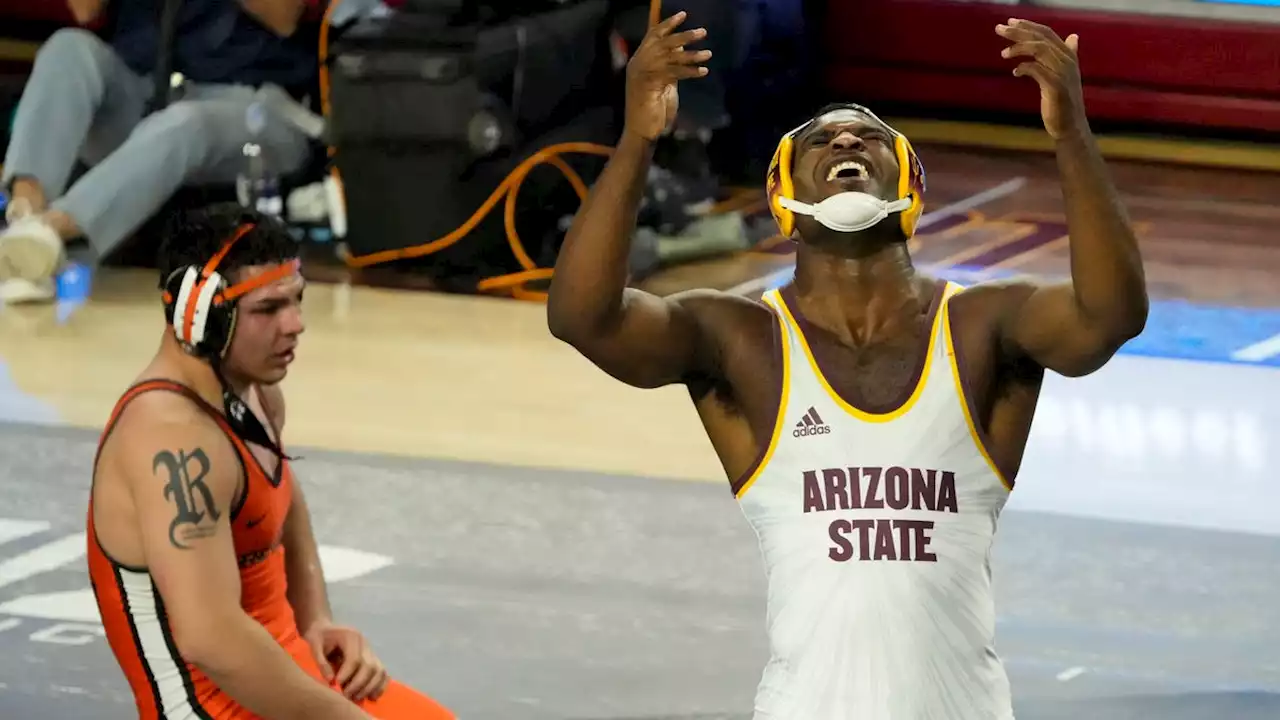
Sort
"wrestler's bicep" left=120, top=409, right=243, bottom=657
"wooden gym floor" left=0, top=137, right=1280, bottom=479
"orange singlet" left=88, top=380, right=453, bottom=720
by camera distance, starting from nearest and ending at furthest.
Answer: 1. "wrestler's bicep" left=120, top=409, right=243, bottom=657
2. "orange singlet" left=88, top=380, right=453, bottom=720
3. "wooden gym floor" left=0, top=137, right=1280, bottom=479

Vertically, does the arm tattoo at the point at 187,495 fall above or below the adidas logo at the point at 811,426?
below

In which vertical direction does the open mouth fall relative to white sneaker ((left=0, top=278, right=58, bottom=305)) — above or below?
above

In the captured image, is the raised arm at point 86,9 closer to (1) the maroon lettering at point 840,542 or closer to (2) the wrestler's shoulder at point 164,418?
(2) the wrestler's shoulder at point 164,418

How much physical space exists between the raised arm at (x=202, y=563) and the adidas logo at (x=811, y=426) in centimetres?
89

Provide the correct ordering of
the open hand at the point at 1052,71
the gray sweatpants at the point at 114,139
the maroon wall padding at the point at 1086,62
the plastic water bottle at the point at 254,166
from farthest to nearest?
the maroon wall padding at the point at 1086,62 < the plastic water bottle at the point at 254,166 < the gray sweatpants at the point at 114,139 < the open hand at the point at 1052,71

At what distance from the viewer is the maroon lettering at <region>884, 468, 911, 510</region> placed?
2381 millimetres

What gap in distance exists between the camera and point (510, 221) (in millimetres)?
7176

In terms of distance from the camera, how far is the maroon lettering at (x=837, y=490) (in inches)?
94.0

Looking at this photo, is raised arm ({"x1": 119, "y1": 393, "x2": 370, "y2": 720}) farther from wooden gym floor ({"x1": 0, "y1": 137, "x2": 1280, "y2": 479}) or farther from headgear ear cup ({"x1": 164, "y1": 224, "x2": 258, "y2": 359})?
wooden gym floor ({"x1": 0, "y1": 137, "x2": 1280, "y2": 479})

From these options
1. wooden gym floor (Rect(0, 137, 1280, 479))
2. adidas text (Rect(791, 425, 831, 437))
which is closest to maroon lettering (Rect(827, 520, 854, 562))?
adidas text (Rect(791, 425, 831, 437))

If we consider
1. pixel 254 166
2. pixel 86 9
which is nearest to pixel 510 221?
pixel 254 166

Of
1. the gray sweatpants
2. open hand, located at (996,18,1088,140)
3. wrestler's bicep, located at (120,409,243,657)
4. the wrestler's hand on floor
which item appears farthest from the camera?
the gray sweatpants

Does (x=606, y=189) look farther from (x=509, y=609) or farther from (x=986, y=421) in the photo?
(x=509, y=609)

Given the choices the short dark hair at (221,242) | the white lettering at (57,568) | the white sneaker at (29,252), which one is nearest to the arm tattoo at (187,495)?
the short dark hair at (221,242)
